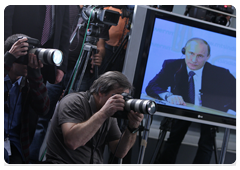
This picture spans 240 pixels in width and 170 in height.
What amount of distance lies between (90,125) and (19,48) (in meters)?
0.48

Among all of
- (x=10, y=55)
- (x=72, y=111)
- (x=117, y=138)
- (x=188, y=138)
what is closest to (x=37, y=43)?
(x=10, y=55)

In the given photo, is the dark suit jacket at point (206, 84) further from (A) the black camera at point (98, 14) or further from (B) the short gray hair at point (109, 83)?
(A) the black camera at point (98, 14)

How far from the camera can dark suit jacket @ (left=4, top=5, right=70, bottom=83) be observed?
3.58 ft

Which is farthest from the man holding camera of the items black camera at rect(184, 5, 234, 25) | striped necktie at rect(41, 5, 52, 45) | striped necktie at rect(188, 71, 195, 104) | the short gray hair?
black camera at rect(184, 5, 234, 25)

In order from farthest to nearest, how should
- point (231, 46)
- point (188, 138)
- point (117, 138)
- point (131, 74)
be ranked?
1. point (188, 138)
2. point (231, 46)
3. point (131, 74)
4. point (117, 138)

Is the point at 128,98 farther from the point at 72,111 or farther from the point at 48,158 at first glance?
the point at 48,158

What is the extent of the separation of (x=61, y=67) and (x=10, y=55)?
0.82ft

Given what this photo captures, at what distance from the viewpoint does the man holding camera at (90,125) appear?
107cm

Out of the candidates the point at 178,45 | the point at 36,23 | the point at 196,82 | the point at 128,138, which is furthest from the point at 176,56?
the point at 36,23

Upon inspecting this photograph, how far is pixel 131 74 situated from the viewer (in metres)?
1.43

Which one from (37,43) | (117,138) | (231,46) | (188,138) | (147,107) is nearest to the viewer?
(147,107)

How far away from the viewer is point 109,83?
1.19m

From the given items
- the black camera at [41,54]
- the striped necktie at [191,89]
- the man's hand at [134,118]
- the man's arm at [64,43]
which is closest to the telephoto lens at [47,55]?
the black camera at [41,54]

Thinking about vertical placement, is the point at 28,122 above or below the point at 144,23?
below
